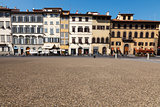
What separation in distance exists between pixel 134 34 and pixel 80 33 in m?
18.7

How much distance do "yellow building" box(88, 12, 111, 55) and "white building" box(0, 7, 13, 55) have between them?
2799 centimetres

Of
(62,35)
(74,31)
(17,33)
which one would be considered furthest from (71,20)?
(17,33)

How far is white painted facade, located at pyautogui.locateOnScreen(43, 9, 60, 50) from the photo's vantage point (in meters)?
31.1

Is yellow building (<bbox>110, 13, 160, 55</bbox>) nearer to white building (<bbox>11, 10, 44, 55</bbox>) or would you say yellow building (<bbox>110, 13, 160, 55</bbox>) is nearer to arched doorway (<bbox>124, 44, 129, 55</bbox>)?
arched doorway (<bbox>124, 44, 129, 55</bbox>)

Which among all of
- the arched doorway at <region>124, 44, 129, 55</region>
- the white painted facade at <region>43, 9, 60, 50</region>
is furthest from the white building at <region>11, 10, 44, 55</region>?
the arched doorway at <region>124, 44, 129, 55</region>

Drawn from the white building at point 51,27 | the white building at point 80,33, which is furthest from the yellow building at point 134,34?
the white building at point 51,27

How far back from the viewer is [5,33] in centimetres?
3081

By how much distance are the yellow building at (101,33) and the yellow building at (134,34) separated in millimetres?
1986

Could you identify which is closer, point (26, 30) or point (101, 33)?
point (26, 30)

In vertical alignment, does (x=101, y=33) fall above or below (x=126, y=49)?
above

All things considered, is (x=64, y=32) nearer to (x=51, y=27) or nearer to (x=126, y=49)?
(x=51, y=27)

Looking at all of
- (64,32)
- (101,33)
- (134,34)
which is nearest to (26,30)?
(64,32)

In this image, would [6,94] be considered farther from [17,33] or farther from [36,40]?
[17,33]

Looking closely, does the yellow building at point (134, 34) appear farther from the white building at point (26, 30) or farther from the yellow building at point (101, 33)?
the white building at point (26, 30)
